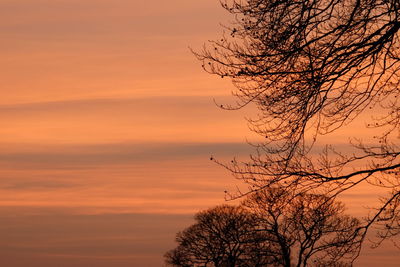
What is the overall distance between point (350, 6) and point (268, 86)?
2148mm

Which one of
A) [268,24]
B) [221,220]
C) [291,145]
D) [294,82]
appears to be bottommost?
[291,145]

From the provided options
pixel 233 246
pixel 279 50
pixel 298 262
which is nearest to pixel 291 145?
pixel 279 50

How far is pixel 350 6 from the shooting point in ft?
51.1

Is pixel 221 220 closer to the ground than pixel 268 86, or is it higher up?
higher up

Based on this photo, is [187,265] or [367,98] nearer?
[367,98]

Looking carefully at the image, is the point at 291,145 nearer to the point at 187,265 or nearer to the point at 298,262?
the point at 298,262

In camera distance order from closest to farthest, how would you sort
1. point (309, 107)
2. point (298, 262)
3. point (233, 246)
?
point (309, 107) < point (298, 262) < point (233, 246)

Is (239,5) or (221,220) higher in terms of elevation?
(221,220)

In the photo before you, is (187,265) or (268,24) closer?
(268,24)

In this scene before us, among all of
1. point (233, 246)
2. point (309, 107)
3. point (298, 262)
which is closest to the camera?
point (309, 107)

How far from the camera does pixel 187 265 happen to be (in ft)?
238

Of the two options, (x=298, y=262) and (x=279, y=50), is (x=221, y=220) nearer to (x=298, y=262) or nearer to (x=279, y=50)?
(x=298, y=262)

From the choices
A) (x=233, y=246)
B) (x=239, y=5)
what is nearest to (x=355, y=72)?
(x=239, y=5)

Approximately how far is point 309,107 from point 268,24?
68.2 inches
